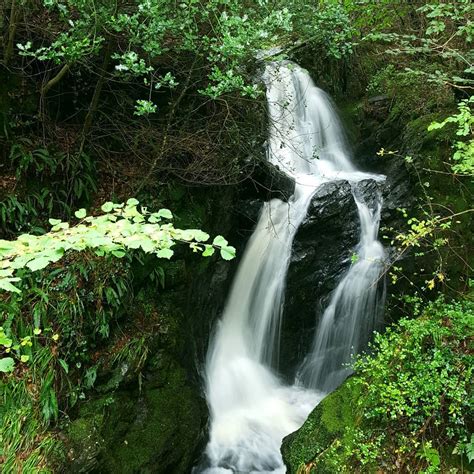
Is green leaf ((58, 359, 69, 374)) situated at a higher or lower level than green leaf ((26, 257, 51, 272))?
lower

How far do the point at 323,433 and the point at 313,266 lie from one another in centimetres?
320

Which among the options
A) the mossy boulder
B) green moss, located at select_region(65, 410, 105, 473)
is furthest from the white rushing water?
green moss, located at select_region(65, 410, 105, 473)

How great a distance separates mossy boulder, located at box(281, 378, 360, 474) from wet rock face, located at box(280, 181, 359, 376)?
7.82ft

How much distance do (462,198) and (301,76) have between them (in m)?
5.26

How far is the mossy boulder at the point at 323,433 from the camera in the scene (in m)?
3.37

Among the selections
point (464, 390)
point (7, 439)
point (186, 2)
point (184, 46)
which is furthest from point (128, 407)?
point (186, 2)

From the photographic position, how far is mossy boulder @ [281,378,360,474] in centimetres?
337

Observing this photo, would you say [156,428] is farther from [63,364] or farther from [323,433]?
[323,433]

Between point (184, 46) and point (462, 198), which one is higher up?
point (184, 46)

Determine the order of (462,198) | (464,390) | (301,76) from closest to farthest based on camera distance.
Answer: (464,390) < (462,198) < (301,76)

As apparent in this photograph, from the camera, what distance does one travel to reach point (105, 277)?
→ 4109 millimetres

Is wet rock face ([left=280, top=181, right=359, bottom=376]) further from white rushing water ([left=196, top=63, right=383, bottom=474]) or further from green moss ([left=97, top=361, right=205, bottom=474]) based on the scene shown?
green moss ([left=97, top=361, right=205, bottom=474])

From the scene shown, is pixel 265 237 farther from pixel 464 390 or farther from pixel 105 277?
pixel 464 390

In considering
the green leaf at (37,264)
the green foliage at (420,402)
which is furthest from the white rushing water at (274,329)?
the green leaf at (37,264)
